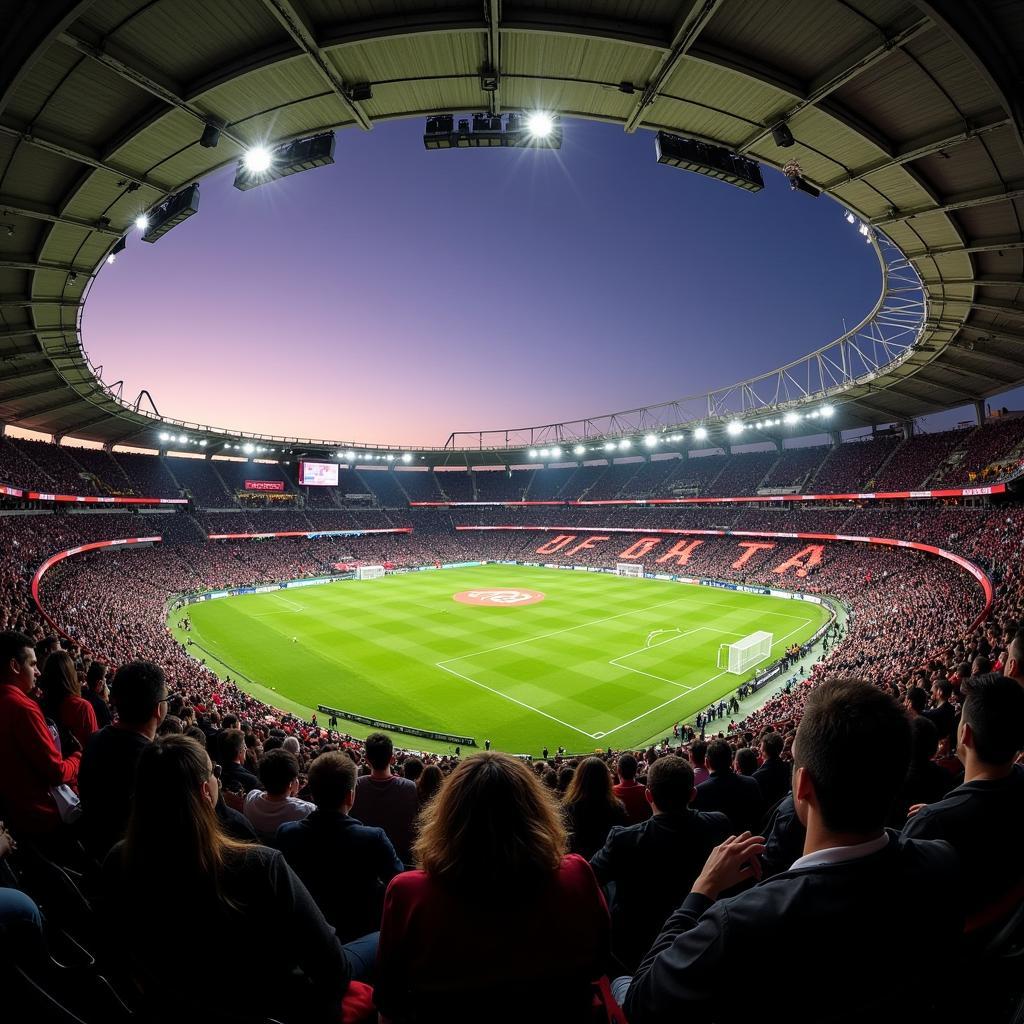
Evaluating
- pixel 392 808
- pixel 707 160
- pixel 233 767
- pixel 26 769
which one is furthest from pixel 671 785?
pixel 707 160

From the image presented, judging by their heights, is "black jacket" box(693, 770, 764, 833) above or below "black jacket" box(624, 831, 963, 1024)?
below

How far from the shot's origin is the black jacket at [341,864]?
3.40 metres

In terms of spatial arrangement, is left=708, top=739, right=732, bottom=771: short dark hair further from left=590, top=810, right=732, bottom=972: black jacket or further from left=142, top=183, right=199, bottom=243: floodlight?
left=142, top=183, right=199, bottom=243: floodlight

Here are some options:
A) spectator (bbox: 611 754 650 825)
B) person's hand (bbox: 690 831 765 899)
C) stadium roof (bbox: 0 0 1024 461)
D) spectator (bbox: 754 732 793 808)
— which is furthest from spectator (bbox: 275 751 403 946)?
stadium roof (bbox: 0 0 1024 461)

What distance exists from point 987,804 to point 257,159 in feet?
53.3

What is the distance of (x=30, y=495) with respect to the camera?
36.3m

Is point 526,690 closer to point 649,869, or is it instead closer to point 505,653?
point 505,653

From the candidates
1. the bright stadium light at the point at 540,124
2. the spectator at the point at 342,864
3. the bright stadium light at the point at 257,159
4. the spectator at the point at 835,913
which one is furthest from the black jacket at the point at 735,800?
the bright stadium light at the point at 257,159

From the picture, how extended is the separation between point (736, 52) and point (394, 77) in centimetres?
662

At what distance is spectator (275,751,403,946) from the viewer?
340 centimetres

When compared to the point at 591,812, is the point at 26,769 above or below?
above

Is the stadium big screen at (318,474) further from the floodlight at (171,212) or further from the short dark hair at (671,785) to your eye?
the short dark hair at (671,785)

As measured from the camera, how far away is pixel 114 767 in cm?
367

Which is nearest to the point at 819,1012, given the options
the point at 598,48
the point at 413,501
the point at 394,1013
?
the point at 394,1013
